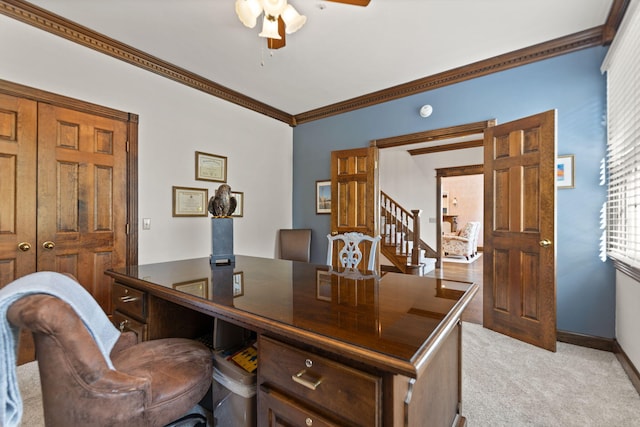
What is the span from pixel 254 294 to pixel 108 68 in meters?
2.90

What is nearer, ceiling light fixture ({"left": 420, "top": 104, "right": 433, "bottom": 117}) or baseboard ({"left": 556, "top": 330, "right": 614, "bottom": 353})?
baseboard ({"left": 556, "top": 330, "right": 614, "bottom": 353})

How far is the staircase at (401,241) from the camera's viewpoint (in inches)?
196

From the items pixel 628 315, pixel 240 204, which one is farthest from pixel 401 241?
pixel 628 315

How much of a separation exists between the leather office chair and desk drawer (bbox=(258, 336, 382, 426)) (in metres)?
0.38

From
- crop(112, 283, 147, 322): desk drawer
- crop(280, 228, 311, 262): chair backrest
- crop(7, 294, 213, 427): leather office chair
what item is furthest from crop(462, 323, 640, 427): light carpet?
crop(280, 228, 311, 262): chair backrest

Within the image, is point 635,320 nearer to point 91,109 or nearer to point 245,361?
point 245,361

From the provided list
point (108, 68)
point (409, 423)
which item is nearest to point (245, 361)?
point (409, 423)

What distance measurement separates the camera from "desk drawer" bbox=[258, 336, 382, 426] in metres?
0.74

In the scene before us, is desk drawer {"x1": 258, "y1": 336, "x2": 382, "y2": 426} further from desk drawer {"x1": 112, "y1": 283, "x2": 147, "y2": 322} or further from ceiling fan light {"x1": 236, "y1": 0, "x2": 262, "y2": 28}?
ceiling fan light {"x1": 236, "y1": 0, "x2": 262, "y2": 28}

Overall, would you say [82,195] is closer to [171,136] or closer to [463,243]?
[171,136]

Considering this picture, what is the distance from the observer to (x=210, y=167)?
3508mm

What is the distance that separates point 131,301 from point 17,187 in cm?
166

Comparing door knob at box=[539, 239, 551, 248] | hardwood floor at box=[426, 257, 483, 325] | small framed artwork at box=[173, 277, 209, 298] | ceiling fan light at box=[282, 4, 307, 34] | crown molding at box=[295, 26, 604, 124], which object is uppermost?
crown molding at box=[295, 26, 604, 124]

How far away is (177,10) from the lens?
89.4 inches
